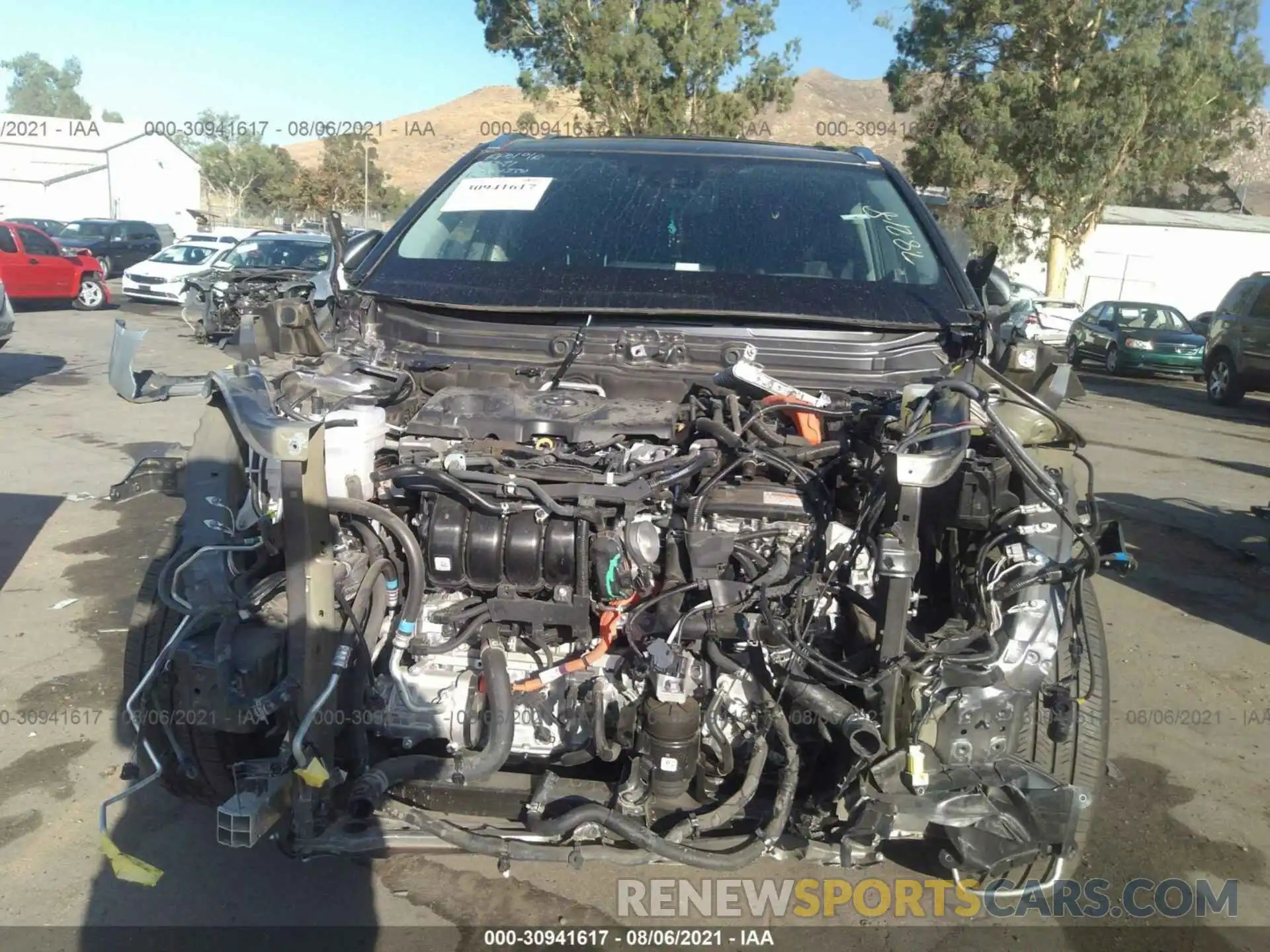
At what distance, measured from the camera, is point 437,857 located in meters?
2.98

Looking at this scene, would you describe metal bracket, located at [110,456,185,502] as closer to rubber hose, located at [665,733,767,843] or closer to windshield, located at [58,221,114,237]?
rubber hose, located at [665,733,767,843]

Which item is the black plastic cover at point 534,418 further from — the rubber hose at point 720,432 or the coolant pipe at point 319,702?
the coolant pipe at point 319,702

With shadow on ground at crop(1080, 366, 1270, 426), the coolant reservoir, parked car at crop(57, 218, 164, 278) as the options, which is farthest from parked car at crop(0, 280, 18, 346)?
parked car at crop(57, 218, 164, 278)

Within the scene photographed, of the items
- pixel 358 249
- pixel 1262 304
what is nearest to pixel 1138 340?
pixel 1262 304

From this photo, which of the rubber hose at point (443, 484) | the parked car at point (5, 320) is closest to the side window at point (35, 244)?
the parked car at point (5, 320)

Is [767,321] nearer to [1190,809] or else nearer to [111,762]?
[1190,809]

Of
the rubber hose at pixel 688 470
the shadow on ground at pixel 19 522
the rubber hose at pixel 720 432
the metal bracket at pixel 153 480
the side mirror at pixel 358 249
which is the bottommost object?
the shadow on ground at pixel 19 522

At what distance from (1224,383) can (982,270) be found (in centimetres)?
1334

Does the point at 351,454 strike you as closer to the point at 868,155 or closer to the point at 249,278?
the point at 868,155

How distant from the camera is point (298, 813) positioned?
2266 millimetres

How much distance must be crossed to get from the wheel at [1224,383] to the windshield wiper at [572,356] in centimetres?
1409

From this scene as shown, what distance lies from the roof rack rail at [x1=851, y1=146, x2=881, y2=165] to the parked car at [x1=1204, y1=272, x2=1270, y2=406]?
11967 millimetres

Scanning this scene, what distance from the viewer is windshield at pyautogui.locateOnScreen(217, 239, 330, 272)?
16891mm

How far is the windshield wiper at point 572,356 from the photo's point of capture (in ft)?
10.0
